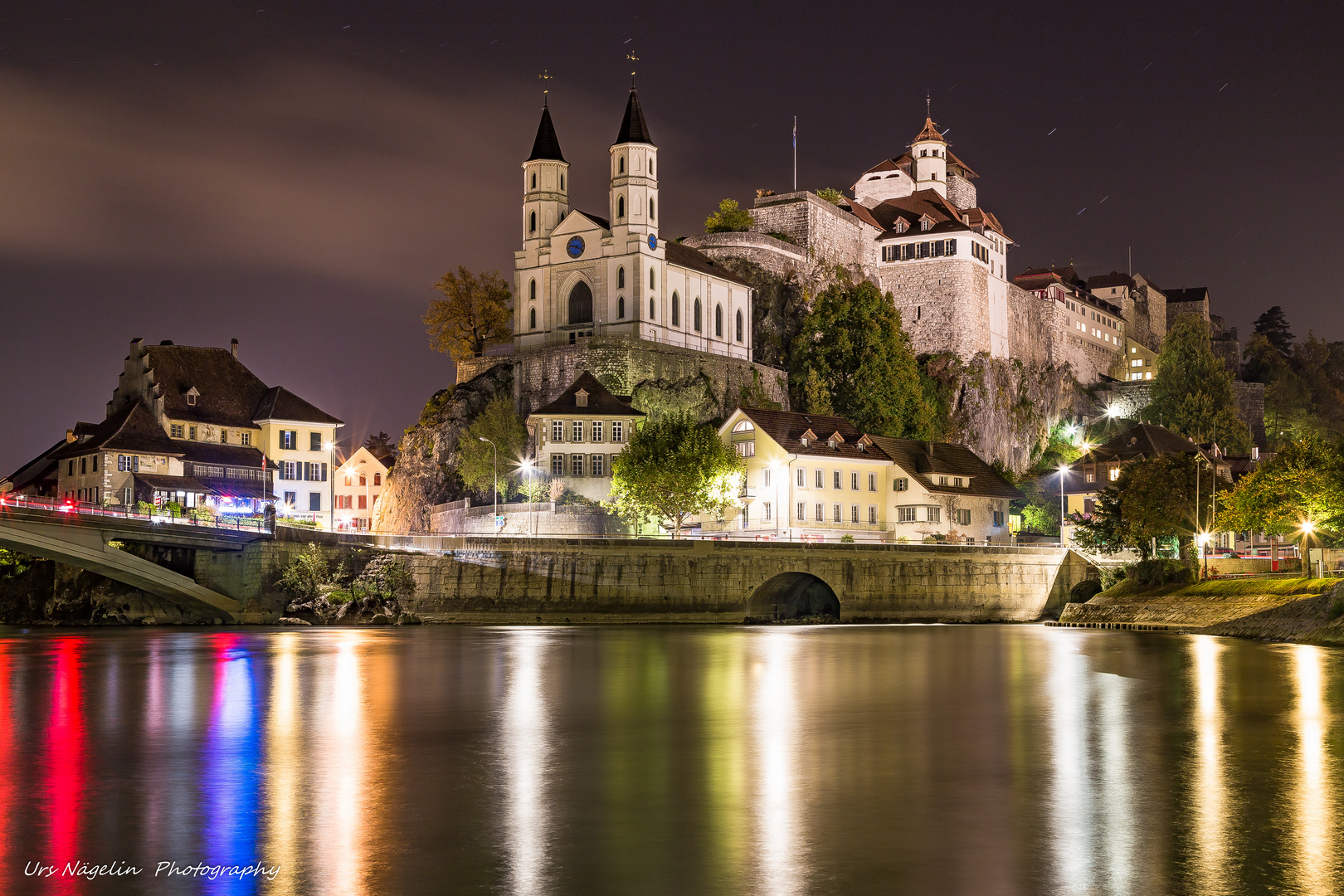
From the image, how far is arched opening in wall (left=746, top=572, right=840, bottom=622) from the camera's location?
68.1m

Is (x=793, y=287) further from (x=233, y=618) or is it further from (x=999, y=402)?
(x=233, y=618)

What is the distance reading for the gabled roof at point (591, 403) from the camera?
82.6m

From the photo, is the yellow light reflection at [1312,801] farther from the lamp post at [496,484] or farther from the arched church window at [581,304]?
the arched church window at [581,304]

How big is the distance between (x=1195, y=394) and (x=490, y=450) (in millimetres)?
67668

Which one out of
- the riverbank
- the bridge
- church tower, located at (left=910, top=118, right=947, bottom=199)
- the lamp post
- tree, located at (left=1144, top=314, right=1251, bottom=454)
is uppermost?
church tower, located at (left=910, top=118, right=947, bottom=199)

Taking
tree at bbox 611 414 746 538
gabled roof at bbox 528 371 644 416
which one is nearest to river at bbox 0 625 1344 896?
tree at bbox 611 414 746 538

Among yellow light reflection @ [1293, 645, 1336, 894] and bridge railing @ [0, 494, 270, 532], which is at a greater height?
bridge railing @ [0, 494, 270, 532]

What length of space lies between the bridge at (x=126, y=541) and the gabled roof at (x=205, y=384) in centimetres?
2263

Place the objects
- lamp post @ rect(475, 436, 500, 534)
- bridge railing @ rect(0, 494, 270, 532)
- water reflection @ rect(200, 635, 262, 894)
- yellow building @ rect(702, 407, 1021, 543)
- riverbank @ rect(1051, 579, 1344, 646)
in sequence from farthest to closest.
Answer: yellow building @ rect(702, 407, 1021, 543), lamp post @ rect(475, 436, 500, 534), bridge railing @ rect(0, 494, 270, 532), riverbank @ rect(1051, 579, 1344, 646), water reflection @ rect(200, 635, 262, 894)

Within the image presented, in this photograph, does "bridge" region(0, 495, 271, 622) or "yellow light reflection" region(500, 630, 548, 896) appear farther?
"bridge" region(0, 495, 271, 622)

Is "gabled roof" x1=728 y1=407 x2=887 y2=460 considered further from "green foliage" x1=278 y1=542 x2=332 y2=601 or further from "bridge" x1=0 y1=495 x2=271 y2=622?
"bridge" x1=0 y1=495 x2=271 y2=622

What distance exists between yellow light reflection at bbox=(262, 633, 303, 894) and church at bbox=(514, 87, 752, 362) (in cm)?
6022

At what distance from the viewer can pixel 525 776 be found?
20562 mm

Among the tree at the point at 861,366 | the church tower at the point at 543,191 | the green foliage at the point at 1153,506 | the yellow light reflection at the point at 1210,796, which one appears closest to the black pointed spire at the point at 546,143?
the church tower at the point at 543,191
